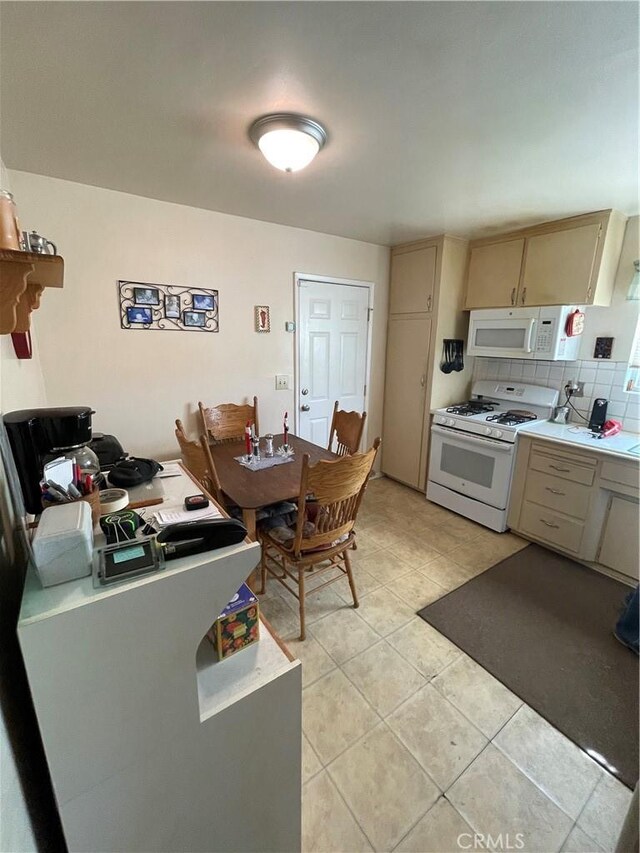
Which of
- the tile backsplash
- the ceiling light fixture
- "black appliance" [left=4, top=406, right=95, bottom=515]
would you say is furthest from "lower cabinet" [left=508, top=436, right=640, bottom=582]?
"black appliance" [left=4, top=406, right=95, bottom=515]

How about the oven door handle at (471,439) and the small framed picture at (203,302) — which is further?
the oven door handle at (471,439)

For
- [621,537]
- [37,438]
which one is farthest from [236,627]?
[621,537]

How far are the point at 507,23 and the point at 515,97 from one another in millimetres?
353

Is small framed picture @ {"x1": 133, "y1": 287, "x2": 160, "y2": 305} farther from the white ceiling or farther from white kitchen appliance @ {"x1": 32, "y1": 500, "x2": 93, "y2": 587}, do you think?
white kitchen appliance @ {"x1": 32, "y1": 500, "x2": 93, "y2": 587}

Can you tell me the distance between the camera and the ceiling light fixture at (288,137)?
1377 mm

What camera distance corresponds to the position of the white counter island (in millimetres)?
636

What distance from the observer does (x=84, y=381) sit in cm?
222

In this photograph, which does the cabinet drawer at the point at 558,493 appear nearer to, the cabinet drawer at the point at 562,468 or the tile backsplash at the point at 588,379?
the cabinet drawer at the point at 562,468

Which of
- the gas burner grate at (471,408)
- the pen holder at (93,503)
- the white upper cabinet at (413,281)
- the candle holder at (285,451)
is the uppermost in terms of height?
the white upper cabinet at (413,281)

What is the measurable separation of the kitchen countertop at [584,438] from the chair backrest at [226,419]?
6.84ft

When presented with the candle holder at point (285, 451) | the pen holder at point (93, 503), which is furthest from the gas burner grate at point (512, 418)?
the pen holder at point (93, 503)

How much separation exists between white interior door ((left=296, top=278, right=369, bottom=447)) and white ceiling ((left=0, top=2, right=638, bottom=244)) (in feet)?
3.40

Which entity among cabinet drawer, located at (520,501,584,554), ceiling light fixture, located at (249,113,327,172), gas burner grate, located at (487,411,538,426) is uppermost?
ceiling light fixture, located at (249,113,327,172)

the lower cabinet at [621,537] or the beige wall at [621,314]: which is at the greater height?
the beige wall at [621,314]
